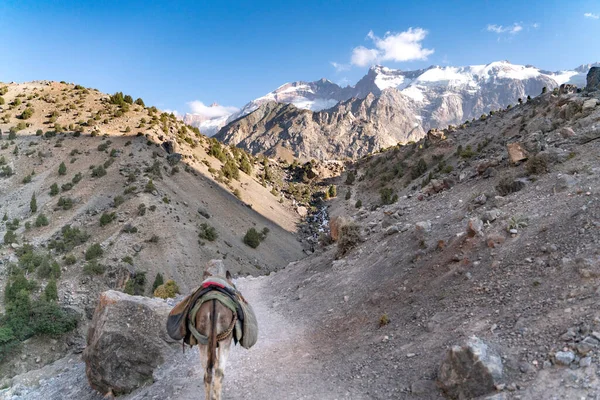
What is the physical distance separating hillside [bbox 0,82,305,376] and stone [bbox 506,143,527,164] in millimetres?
19898

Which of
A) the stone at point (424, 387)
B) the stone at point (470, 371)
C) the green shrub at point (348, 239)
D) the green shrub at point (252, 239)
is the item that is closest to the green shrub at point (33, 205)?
the green shrub at point (252, 239)

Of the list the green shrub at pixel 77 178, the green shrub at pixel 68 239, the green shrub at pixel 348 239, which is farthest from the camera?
the green shrub at pixel 77 178

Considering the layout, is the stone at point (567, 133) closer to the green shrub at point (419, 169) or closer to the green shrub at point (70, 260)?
the green shrub at point (70, 260)

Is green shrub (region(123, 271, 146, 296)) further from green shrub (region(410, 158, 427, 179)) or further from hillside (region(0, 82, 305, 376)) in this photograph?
green shrub (region(410, 158, 427, 179))

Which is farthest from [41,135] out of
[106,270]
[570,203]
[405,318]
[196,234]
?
[570,203]

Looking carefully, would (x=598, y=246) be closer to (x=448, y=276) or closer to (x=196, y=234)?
(x=448, y=276)

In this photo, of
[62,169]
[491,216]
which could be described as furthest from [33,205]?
[491,216]

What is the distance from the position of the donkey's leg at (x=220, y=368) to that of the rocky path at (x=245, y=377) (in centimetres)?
175

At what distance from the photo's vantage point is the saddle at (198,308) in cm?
653

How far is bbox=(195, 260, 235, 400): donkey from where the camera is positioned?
611cm

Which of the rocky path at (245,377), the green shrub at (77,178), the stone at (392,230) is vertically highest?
the green shrub at (77,178)

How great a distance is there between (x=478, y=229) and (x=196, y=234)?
23.5 meters

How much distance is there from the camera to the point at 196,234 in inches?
1126

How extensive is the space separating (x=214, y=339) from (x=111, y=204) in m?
27.0
